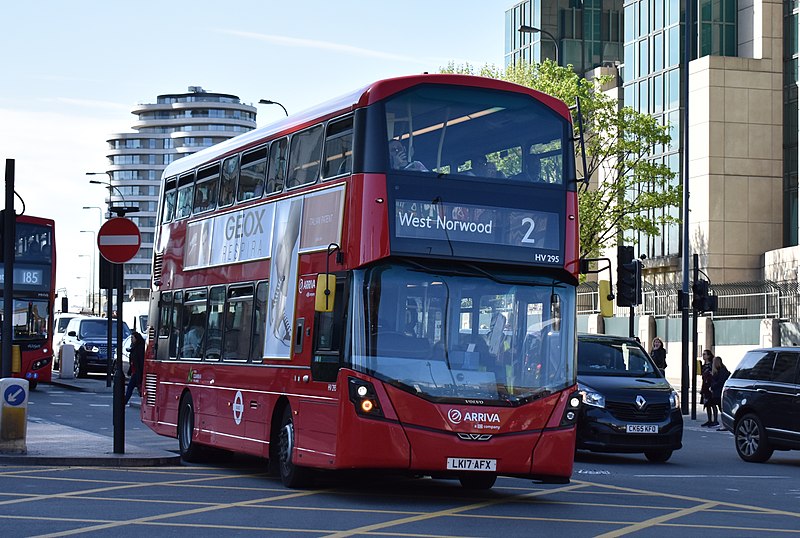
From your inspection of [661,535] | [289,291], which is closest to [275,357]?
[289,291]

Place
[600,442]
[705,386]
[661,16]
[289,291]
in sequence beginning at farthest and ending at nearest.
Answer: [661,16]
[705,386]
[600,442]
[289,291]

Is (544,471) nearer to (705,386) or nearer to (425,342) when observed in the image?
(425,342)

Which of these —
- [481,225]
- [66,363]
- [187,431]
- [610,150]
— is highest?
[610,150]

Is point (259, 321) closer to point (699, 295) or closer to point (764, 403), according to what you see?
point (764, 403)

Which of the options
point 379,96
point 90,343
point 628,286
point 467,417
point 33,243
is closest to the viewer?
point 467,417

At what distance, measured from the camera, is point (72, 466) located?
17.6 metres

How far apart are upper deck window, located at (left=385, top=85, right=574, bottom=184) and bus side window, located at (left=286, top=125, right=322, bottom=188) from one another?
4.74 feet

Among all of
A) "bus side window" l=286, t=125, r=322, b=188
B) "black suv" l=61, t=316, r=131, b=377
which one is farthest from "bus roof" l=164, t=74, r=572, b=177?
"black suv" l=61, t=316, r=131, b=377

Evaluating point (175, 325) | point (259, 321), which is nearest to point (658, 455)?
point (175, 325)

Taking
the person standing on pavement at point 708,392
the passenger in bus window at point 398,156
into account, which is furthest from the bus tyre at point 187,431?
the person standing on pavement at point 708,392

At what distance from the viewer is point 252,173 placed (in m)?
17.5

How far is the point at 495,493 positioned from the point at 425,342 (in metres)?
2.59

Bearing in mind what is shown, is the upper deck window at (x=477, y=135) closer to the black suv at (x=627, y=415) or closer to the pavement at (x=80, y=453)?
the pavement at (x=80, y=453)

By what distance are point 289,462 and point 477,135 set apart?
3.93 m
